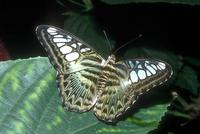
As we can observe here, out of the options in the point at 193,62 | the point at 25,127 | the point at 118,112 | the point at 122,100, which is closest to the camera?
the point at 25,127

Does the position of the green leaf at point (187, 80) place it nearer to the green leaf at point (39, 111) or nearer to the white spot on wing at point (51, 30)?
the white spot on wing at point (51, 30)

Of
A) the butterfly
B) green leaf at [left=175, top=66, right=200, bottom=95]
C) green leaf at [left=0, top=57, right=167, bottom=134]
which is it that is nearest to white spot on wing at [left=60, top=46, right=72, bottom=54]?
the butterfly

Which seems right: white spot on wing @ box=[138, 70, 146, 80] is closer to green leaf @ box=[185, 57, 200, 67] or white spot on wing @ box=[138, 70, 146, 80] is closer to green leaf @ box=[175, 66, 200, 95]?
green leaf @ box=[175, 66, 200, 95]

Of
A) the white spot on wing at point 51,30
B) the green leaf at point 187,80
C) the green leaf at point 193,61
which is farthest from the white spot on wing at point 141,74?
the green leaf at point 193,61

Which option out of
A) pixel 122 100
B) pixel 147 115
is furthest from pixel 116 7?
pixel 147 115

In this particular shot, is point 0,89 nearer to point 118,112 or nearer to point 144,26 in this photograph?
point 118,112

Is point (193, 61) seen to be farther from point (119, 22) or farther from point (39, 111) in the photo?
point (39, 111)

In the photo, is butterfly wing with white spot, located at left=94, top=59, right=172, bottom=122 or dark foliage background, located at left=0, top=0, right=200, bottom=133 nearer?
butterfly wing with white spot, located at left=94, top=59, right=172, bottom=122

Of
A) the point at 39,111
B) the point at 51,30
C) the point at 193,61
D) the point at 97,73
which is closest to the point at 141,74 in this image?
the point at 97,73
